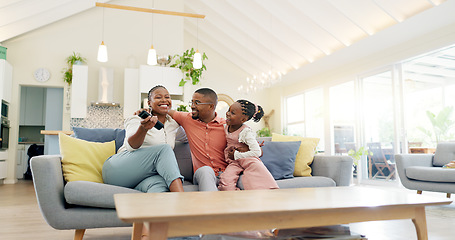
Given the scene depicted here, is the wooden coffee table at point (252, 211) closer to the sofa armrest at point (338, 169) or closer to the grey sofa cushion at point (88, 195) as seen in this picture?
the grey sofa cushion at point (88, 195)

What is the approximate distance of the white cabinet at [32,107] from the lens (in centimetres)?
828

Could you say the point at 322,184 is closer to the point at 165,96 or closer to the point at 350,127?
the point at 165,96

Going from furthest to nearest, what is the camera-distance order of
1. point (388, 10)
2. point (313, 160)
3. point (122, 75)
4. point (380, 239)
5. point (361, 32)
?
1. point (122, 75)
2. point (361, 32)
3. point (388, 10)
4. point (313, 160)
5. point (380, 239)

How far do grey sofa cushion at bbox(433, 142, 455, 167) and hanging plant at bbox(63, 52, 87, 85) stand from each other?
20.6ft

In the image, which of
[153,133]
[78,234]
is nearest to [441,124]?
[153,133]

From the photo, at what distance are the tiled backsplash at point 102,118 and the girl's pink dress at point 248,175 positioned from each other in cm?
517

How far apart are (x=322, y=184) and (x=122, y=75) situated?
5.67 m

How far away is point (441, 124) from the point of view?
5.49 metres

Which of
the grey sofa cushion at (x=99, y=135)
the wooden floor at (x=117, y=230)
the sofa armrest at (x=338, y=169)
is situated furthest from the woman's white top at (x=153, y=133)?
the sofa armrest at (x=338, y=169)

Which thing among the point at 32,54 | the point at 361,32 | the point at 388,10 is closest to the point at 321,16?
the point at 361,32

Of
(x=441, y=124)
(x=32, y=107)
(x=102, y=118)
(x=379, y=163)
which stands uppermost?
(x=32, y=107)

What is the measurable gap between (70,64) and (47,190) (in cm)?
574

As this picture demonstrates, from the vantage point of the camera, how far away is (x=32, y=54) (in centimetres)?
695

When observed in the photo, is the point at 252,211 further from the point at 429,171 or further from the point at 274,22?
the point at 274,22
